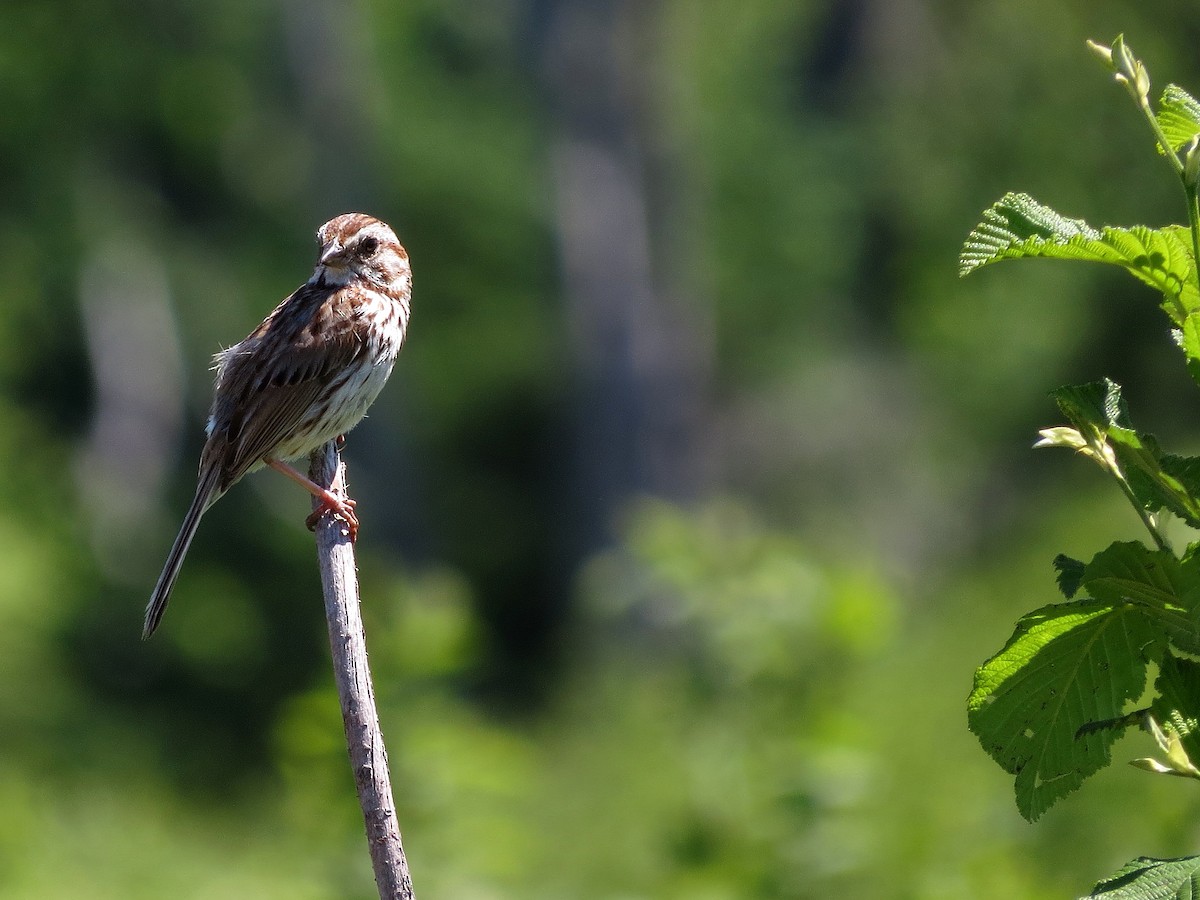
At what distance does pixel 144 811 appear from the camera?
17.5 meters

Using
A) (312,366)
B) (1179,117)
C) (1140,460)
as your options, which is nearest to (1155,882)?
(1140,460)

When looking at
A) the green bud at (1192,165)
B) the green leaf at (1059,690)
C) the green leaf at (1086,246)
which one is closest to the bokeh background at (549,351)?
the green leaf at (1059,690)

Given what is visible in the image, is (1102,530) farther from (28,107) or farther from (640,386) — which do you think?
(28,107)

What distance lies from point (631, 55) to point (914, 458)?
7.07 meters

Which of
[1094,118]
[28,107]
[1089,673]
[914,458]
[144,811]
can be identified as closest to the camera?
[1089,673]

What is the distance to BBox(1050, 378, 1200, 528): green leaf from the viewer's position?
1.85m

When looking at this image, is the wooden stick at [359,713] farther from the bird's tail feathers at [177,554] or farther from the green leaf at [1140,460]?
the green leaf at [1140,460]

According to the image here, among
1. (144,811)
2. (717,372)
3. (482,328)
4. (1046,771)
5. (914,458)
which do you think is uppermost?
(482,328)

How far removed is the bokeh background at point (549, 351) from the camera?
15.4 m

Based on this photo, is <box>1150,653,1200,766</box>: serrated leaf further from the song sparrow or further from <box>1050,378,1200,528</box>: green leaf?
the song sparrow

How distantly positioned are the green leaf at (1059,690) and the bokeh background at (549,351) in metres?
6.17

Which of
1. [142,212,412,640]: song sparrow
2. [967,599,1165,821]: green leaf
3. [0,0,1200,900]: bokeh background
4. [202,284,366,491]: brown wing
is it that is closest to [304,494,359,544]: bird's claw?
[142,212,412,640]: song sparrow

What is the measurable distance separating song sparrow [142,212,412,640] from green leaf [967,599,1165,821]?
3.29 metres

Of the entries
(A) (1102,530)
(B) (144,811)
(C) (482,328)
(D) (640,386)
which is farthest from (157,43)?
(A) (1102,530)
